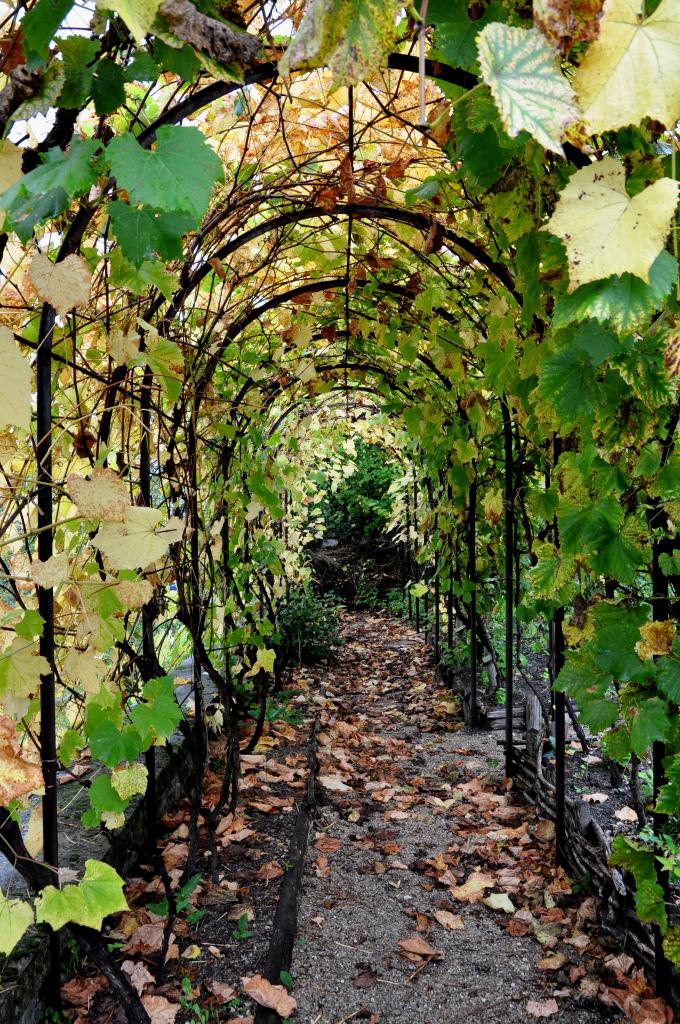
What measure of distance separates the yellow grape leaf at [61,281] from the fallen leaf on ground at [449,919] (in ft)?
7.46

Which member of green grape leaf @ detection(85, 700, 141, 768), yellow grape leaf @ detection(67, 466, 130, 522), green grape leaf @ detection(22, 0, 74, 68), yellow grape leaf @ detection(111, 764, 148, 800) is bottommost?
yellow grape leaf @ detection(111, 764, 148, 800)

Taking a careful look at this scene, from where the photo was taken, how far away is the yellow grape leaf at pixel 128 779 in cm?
165

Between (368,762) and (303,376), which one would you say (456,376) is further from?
(368,762)

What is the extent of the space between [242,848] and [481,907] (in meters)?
0.92

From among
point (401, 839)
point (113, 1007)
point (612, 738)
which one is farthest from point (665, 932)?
point (401, 839)

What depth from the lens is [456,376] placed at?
3.47 m

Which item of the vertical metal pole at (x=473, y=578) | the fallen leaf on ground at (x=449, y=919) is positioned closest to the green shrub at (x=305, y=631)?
the vertical metal pole at (x=473, y=578)

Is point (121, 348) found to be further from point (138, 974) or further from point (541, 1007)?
point (541, 1007)

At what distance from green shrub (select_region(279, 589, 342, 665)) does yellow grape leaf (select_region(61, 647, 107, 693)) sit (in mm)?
4655

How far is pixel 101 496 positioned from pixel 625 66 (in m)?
0.98

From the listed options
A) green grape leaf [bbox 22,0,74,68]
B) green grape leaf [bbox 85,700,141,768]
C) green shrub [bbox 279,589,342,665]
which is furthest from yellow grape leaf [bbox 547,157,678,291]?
green shrub [bbox 279,589,342,665]

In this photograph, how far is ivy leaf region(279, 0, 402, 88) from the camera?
0.80 m

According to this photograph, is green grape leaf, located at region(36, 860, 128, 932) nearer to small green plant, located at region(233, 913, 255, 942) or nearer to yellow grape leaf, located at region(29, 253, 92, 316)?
yellow grape leaf, located at region(29, 253, 92, 316)

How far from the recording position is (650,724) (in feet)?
4.85
